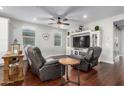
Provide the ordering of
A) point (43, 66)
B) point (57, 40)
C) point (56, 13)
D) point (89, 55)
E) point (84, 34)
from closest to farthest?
point (43, 66)
point (89, 55)
point (56, 13)
point (84, 34)
point (57, 40)

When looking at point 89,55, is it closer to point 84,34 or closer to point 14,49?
point 84,34

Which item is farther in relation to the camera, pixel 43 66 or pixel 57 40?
pixel 57 40

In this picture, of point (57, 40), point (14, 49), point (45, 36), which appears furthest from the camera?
point (45, 36)

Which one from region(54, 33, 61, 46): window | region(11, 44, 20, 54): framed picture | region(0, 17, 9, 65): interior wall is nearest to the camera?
region(11, 44, 20, 54): framed picture

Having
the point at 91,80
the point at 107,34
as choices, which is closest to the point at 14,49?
the point at 91,80

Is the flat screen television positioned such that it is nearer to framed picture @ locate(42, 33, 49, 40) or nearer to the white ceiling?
the white ceiling

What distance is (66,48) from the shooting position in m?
4.24

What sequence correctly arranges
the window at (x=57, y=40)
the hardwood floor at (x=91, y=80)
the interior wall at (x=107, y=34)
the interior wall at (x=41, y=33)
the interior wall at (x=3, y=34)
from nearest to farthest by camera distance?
the hardwood floor at (x=91, y=80) → the interior wall at (x=3, y=34) → the interior wall at (x=107, y=34) → the interior wall at (x=41, y=33) → the window at (x=57, y=40)

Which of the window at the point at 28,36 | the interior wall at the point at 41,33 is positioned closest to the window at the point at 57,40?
the interior wall at the point at 41,33

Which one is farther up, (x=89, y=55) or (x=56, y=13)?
(x=56, y=13)

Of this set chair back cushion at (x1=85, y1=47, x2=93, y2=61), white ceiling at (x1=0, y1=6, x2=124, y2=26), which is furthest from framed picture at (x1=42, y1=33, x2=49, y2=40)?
chair back cushion at (x1=85, y1=47, x2=93, y2=61)

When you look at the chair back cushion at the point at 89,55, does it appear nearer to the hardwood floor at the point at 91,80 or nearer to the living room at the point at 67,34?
the living room at the point at 67,34
